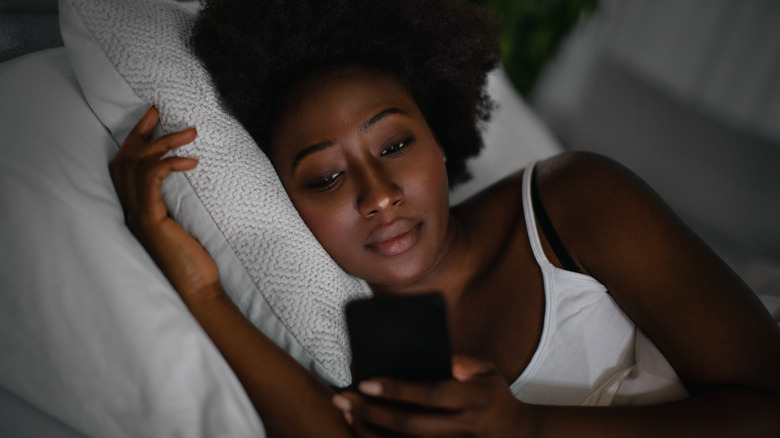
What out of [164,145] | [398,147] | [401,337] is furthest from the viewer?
[398,147]

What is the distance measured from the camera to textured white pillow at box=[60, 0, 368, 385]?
86 centimetres

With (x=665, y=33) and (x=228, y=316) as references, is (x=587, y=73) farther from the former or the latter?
(x=228, y=316)

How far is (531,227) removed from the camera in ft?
3.21

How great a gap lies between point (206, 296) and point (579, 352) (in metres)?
0.69

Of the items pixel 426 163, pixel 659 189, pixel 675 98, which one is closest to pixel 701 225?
pixel 659 189

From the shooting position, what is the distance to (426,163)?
95 centimetres

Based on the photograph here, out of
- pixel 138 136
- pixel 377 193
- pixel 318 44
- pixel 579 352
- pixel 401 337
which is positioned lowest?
pixel 579 352

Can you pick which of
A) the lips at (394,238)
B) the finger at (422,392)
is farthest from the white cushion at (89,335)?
the lips at (394,238)

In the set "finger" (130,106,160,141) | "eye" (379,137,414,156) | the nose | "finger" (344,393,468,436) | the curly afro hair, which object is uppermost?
the curly afro hair

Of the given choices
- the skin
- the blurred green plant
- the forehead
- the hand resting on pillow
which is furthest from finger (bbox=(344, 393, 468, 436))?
the blurred green plant

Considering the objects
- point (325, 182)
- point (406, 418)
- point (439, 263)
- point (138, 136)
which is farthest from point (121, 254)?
point (439, 263)

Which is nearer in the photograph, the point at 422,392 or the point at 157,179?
the point at 422,392

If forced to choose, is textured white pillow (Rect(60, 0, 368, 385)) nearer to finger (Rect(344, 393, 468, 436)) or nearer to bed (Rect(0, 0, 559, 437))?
bed (Rect(0, 0, 559, 437))

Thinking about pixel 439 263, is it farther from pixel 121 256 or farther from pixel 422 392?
pixel 121 256
